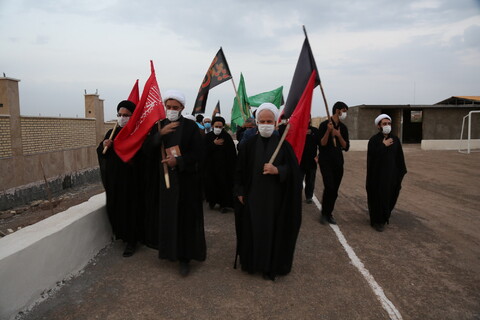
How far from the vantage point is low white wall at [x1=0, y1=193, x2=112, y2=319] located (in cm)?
261

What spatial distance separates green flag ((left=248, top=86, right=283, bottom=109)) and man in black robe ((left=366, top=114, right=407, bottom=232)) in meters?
3.78

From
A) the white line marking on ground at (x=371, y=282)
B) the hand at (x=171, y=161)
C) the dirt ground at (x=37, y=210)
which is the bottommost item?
the dirt ground at (x=37, y=210)

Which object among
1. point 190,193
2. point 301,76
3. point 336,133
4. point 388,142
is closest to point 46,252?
point 190,193

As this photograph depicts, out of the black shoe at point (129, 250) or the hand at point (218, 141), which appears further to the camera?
the hand at point (218, 141)

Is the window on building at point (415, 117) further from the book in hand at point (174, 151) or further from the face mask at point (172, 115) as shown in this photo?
the book in hand at point (174, 151)

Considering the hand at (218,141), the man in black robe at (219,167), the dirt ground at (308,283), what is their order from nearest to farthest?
the dirt ground at (308,283), the man in black robe at (219,167), the hand at (218,141)

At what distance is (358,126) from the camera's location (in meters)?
22.6

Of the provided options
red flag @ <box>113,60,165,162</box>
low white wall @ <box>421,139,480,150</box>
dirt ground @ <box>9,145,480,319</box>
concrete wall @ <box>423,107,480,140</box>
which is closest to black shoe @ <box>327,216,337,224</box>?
dirt ground @ <box>9,145,480,319</box>

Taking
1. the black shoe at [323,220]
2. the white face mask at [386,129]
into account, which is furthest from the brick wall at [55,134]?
the white face mask at [386,129]

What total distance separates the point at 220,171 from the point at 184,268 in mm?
3076

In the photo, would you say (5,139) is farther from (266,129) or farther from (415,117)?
(415,117)

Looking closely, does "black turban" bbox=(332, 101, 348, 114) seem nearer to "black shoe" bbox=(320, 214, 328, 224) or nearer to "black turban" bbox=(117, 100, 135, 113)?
"black shoe" bbox=(320, 214, 328, 224)

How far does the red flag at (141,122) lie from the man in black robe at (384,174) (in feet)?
11.1

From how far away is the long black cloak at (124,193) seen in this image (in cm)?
403
